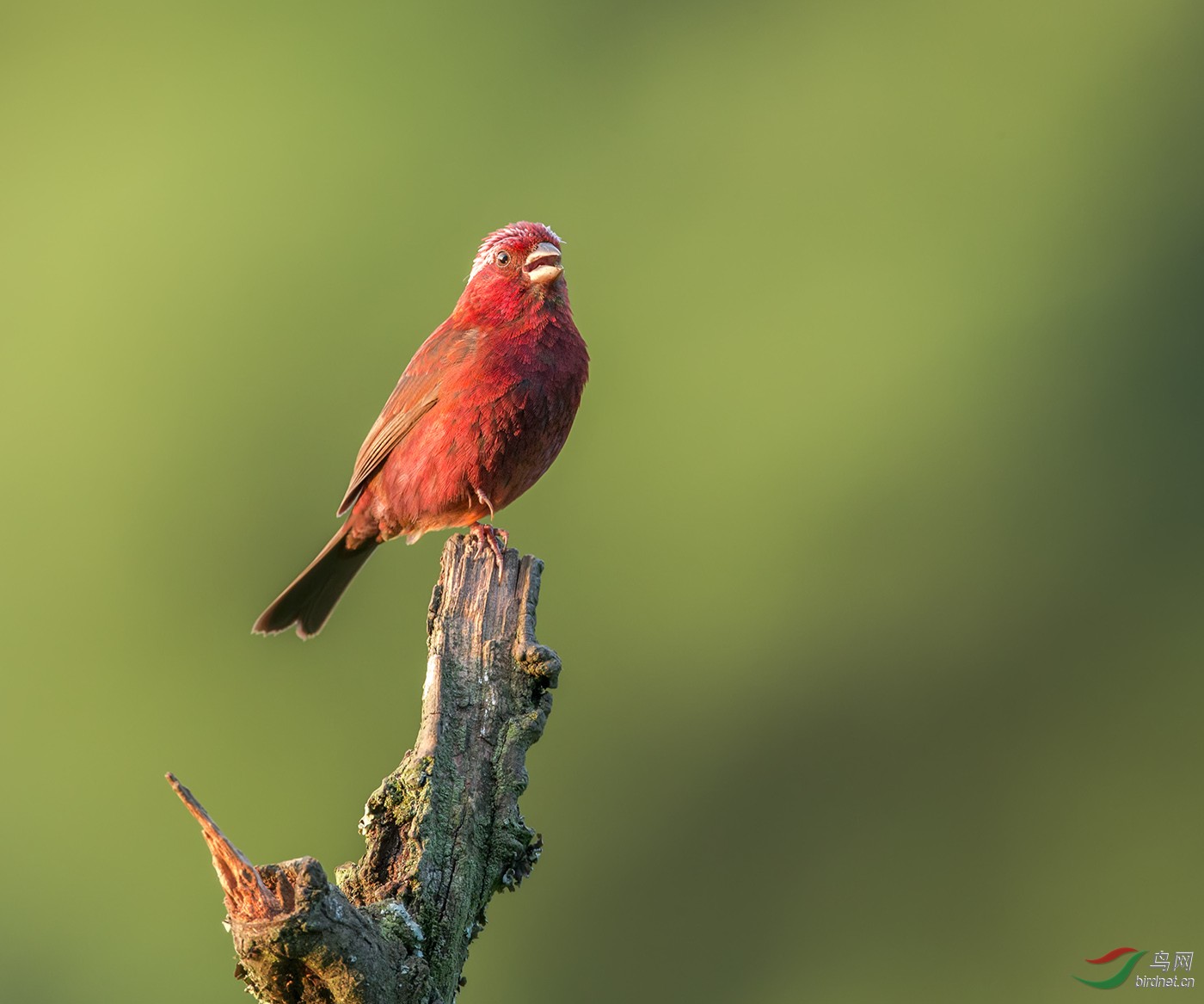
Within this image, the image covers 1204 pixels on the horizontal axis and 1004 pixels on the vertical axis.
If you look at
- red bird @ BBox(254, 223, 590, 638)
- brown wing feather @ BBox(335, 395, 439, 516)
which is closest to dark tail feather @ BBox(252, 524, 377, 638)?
brown wing feather @ BBox(335, 395, 439, 516)

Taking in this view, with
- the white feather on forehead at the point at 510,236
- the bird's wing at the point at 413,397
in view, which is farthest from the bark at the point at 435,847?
the white feather on forehead at the point at 510,236

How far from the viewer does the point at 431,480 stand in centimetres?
570

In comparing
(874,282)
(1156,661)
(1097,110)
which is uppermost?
(1097,110)

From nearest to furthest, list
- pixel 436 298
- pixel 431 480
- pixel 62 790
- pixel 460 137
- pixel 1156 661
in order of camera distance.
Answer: pixel 431 480 < pixel 62 790 < pixel 436 298 < pixel 1156 661 < pixel 460 137

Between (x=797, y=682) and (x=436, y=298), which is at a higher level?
(x=436, y=298)

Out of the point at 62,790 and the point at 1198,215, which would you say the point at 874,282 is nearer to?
the point at 1198,215

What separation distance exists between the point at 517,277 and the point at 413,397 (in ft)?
1.88

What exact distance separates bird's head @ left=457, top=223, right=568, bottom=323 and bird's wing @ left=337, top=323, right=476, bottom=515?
5.2 inches

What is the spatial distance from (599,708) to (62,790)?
3.94m

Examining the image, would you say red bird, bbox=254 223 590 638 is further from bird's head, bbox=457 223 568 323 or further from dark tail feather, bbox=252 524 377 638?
dark tail feather, bbox=252 524 377 638

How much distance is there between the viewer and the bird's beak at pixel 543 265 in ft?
18.7

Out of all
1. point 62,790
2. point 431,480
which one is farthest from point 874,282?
point 431,480

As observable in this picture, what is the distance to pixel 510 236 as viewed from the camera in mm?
5879

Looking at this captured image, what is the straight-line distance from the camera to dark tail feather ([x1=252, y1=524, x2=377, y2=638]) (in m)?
6.42
